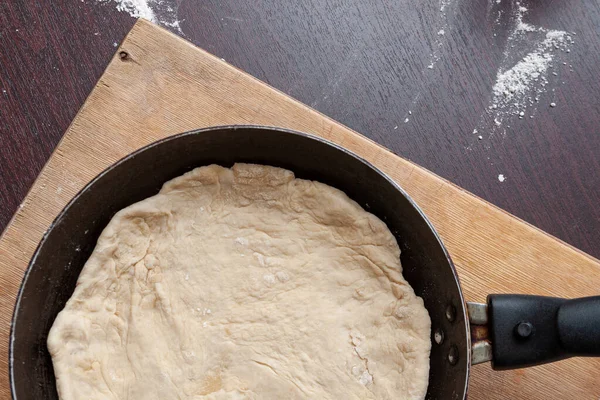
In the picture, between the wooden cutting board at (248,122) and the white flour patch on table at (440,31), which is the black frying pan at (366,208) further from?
the white flour patch on table at (440,31)

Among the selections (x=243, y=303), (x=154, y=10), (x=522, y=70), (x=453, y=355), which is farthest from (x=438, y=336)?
(x=154, y=10)

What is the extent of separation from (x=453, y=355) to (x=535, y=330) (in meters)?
0.17

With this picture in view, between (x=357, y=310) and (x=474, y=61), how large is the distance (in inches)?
29.7

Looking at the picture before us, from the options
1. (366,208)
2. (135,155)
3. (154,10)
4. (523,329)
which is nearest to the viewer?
(523,329)

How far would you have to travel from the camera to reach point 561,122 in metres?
1.37

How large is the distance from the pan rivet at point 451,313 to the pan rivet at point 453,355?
0.05 meters

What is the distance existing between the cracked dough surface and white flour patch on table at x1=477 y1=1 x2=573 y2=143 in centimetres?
52

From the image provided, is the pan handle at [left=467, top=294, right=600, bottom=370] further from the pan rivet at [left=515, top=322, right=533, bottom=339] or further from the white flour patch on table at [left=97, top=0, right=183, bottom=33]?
the white flour patch on table at [left=97, top=0, right=183, bottom=33]

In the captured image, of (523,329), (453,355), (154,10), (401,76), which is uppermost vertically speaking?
(401,76)

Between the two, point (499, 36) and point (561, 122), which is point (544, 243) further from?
point (499, 36)

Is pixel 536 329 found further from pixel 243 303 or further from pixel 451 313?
pixel 243 303

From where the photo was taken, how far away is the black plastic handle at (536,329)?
0.88m

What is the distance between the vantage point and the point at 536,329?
35.8 inches

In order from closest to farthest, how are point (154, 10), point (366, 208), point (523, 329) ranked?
point (523, 329)
point (366, 208)
point (154, 10)
